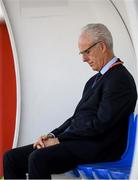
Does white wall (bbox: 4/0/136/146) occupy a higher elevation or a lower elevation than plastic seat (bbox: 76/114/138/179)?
higher

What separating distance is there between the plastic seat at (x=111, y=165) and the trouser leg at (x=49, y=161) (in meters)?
0.11

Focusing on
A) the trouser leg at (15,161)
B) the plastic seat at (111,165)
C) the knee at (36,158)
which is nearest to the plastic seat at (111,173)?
the plastic seat at (111,165)

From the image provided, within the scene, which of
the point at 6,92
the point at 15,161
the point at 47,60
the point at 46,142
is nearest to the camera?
the point at 46,142

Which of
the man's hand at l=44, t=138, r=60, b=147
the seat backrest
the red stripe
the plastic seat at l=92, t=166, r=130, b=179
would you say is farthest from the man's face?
the red stripe

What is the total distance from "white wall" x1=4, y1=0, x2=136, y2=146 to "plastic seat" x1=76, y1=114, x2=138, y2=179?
1505 millimetres

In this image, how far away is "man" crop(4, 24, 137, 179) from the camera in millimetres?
3326

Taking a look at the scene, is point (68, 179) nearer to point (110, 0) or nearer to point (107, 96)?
point (107, 96)

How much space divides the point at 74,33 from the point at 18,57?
2.10 feet

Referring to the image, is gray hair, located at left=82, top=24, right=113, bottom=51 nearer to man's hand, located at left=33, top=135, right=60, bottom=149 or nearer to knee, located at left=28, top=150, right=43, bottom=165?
man's hand, located at left=33, top=135, right=60, bottom=149

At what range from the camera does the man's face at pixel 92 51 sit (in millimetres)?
3576

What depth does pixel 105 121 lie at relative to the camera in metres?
3.31

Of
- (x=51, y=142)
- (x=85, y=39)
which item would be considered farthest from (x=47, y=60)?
(x=51, y=142)

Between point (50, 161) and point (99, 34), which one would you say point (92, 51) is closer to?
point (99, 34)

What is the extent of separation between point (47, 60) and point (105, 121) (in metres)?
1.85
